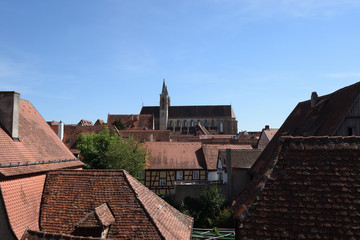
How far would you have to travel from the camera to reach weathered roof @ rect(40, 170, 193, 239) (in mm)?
9474

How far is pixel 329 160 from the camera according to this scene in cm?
549

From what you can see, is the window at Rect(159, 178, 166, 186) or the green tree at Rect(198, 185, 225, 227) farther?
the window at Rect(159, 178, 166, 186)

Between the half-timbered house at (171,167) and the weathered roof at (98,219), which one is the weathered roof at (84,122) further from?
the weathered roof at (98,219)

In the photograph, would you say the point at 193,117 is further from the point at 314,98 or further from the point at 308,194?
the point at 308,194

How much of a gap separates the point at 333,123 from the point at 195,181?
64.5ft

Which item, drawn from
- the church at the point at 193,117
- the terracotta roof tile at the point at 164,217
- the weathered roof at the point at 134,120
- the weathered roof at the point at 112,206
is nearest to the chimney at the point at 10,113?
the weathered roof at the point at 112,206

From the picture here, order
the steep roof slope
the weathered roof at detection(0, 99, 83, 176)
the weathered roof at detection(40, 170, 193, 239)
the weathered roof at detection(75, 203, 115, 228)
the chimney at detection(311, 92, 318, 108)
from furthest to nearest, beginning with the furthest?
the chimney at detection(311, 92, 318, 108) < the steep roof slope < the weathered roof at detection(0, 99, 83, 176) < the weathered roof at detection(40, 170, 193, 239) < the weathered roof at detection(75, 203, 115, 228)

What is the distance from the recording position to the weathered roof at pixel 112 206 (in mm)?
9474

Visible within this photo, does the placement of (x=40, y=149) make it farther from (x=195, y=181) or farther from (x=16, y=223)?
(x=195, y=181)

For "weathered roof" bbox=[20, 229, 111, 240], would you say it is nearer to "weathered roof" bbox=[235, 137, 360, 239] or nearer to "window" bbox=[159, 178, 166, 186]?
"weathered roof" bbox=[235, 137, 360, 239]

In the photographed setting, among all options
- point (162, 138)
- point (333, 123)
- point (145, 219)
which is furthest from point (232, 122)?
point (145, 219)

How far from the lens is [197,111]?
119m

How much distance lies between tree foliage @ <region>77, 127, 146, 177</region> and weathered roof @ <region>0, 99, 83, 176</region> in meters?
12.1

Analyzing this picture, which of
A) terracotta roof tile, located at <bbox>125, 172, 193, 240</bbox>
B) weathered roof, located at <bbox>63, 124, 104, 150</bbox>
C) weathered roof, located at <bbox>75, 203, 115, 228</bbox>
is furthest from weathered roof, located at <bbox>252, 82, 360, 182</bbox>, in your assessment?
weathered roof, located at <bbox>63, 124, 104, 150</bbox>
